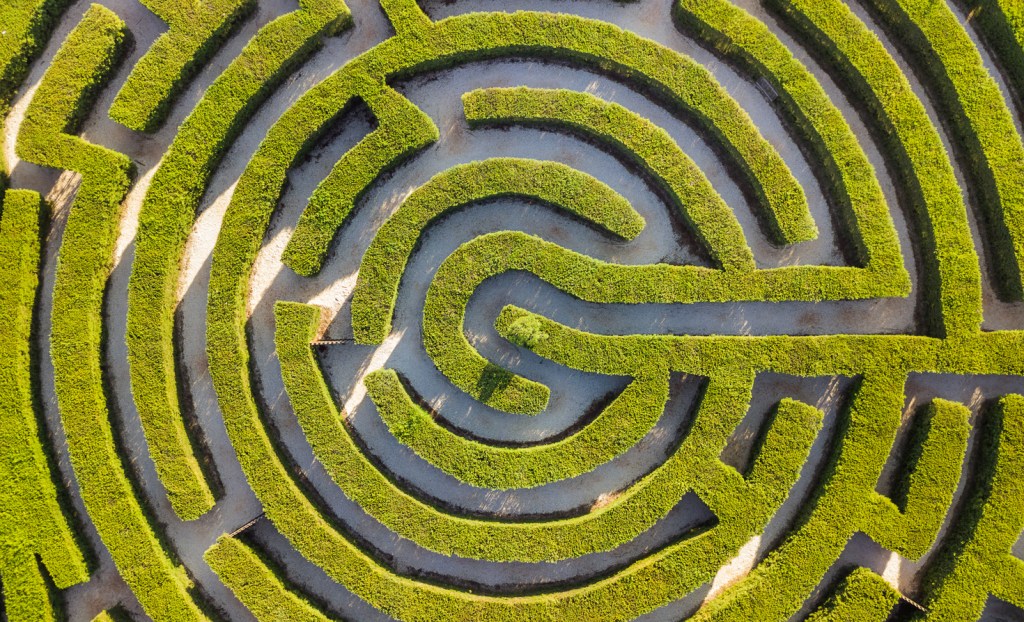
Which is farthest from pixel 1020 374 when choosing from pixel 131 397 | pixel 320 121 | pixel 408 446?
pixel 131 397

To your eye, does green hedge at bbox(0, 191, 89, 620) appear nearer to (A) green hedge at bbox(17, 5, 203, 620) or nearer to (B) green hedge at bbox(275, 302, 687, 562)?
(A) green hedge at bbox(17, 5, 203, 620)

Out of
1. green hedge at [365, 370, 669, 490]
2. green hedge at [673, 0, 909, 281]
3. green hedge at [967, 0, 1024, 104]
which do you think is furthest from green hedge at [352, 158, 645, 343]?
green hedge at [967, 0, 1024, 104]

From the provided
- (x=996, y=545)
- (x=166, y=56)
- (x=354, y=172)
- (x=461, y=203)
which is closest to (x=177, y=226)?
(x=166, y=56)

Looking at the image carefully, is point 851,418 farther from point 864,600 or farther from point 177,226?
point 177,226

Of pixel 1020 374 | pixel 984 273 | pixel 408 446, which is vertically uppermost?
pixel 984 273

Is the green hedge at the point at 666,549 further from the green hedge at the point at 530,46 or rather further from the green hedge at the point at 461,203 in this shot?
the green hedge at the point at 530,46

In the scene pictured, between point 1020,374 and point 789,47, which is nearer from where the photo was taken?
point 1020,374

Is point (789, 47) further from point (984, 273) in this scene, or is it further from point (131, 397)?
point (131, 397)

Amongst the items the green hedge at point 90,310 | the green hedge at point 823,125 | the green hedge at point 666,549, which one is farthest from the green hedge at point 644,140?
the green hedge at point 90,310
